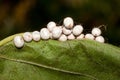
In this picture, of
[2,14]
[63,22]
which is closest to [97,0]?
[2,14]

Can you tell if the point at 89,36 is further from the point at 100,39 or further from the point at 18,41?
the point at 18,41

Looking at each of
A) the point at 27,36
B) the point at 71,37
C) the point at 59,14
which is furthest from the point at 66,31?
the point at 59,14

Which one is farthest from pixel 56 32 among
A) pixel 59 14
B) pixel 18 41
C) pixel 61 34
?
pixel 59 14

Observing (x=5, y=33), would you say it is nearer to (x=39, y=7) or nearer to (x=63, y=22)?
(x=39, y=7)

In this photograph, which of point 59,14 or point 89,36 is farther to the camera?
point 59,14

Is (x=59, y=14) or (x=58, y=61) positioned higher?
(x=59, y=14)

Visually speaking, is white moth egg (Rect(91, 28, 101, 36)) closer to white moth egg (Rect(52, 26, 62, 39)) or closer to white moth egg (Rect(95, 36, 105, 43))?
white moth egg (Rect(95, 36, 105, 43))

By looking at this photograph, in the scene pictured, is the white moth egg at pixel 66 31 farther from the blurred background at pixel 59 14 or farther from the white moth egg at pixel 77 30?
the blurred background at pixel 59 14
